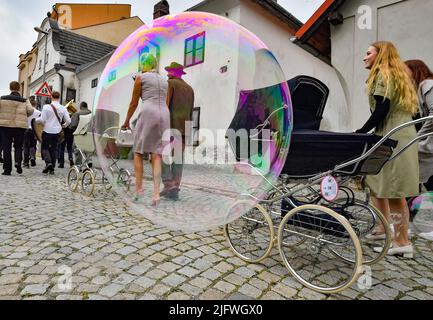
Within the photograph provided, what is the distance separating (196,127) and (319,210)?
1.05m

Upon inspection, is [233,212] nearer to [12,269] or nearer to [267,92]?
[267,92]

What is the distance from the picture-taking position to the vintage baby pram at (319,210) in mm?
1997

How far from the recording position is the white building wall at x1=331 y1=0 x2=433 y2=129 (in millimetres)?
5898

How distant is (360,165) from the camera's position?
206 centimetres

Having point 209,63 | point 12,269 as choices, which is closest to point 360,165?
point 209,63

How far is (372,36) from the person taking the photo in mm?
6648

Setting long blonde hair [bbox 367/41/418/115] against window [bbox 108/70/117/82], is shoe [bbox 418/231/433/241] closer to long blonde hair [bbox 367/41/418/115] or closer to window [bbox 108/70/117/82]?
long blonde hair [bbox 367/41/418/115]

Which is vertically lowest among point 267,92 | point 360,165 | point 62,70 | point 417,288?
point 417,288

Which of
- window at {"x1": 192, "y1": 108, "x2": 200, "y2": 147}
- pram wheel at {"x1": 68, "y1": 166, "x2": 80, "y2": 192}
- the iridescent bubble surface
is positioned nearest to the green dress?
the iridescent bubble surface

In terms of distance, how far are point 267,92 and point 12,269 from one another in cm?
221

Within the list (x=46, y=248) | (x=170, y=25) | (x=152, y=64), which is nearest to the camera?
(x=152, y=64)

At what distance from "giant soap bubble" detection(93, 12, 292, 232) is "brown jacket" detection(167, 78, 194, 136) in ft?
0.14

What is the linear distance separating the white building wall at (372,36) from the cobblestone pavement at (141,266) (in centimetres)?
443

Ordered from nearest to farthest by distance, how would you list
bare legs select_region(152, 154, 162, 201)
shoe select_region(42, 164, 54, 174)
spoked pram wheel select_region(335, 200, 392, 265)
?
bare legs select_region(152, 154, 162, 201) → spoked pram wheel select_region(335, 200, 392, 265) → shoe select_region(42, 164, 54, 174)
